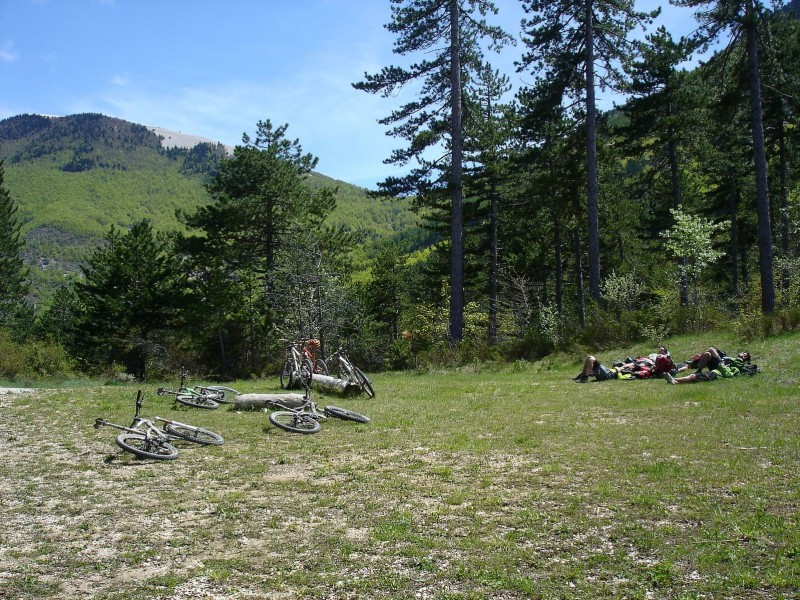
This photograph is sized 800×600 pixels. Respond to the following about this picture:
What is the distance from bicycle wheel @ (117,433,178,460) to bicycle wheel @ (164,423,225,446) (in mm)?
366

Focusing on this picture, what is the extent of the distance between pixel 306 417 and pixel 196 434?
1.81 m

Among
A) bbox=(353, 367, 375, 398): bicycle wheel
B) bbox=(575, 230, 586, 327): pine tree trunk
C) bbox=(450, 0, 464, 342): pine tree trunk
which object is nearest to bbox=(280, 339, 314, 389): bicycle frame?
bbox=(353, 367, 375, 398): bicycle wheel

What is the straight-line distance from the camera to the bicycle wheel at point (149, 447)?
760cm

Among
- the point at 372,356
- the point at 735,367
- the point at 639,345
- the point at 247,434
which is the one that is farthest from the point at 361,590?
the point at 372,356

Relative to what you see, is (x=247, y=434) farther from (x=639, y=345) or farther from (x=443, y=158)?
(x=443, y=158)

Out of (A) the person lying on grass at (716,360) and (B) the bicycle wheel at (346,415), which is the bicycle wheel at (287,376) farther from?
(A) the person lying on grass at (716,360)

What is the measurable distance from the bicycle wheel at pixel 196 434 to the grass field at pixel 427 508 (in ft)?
0.83

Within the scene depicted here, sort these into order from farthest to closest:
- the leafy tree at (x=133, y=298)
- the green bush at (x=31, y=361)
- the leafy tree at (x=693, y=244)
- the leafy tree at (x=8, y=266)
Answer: the leafy tree at (x=8, y=266), the leafy tree at (x=133, y=298), the green bush at (x=31, y=361), the leafy tree at (x=693, y=244)

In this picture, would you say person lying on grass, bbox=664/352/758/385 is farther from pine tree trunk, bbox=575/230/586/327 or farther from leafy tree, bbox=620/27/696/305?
leafy tree, bbox=620/27/696/305

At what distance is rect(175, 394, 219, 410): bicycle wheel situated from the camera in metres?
12.3

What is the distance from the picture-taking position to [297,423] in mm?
9805

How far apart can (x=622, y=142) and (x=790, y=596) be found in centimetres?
2826

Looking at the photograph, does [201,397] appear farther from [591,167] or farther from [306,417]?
[591,167]

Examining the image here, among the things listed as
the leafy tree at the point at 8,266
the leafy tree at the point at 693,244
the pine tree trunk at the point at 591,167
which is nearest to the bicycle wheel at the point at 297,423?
the pine tree trunk at the point at 591,167
